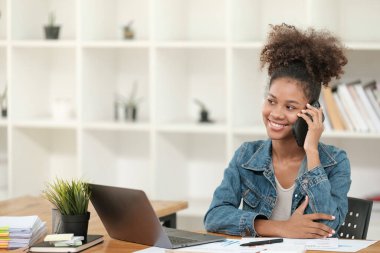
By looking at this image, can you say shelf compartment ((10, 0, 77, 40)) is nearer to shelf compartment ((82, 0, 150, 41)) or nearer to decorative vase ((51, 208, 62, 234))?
shelf compartment ((82, 0, 150, 41))

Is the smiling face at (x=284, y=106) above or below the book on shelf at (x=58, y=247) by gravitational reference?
above

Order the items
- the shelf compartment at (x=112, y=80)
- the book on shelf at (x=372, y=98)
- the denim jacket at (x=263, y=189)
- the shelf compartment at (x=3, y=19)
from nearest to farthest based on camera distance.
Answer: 1. the denim jacket at (x=263, y=189)
2. the book on shelf at (x=372, y=98)
3. the shelf compartment at (x=112, y=80)
4. the shelf compartment at (x=3, y=19)

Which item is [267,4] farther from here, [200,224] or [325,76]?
[325,76]

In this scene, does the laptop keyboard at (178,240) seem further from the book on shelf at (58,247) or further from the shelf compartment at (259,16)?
the shelf compartment at (259,16)

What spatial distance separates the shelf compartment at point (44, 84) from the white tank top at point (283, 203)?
2378mm

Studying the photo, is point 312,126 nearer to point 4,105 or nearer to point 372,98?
point 372,98

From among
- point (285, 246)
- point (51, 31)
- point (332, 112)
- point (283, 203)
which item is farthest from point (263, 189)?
point (51, 31)

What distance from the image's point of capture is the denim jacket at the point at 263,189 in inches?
110

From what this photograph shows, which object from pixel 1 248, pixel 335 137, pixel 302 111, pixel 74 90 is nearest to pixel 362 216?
pixel 302 111

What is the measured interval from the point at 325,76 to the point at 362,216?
521 mm

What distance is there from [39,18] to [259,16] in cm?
138

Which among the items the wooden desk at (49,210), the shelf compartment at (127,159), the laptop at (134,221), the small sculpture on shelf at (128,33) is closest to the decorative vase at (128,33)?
the small sculpture on shelf at (128,33)

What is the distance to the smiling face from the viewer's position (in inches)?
115

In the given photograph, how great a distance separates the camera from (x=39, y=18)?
518 cm
